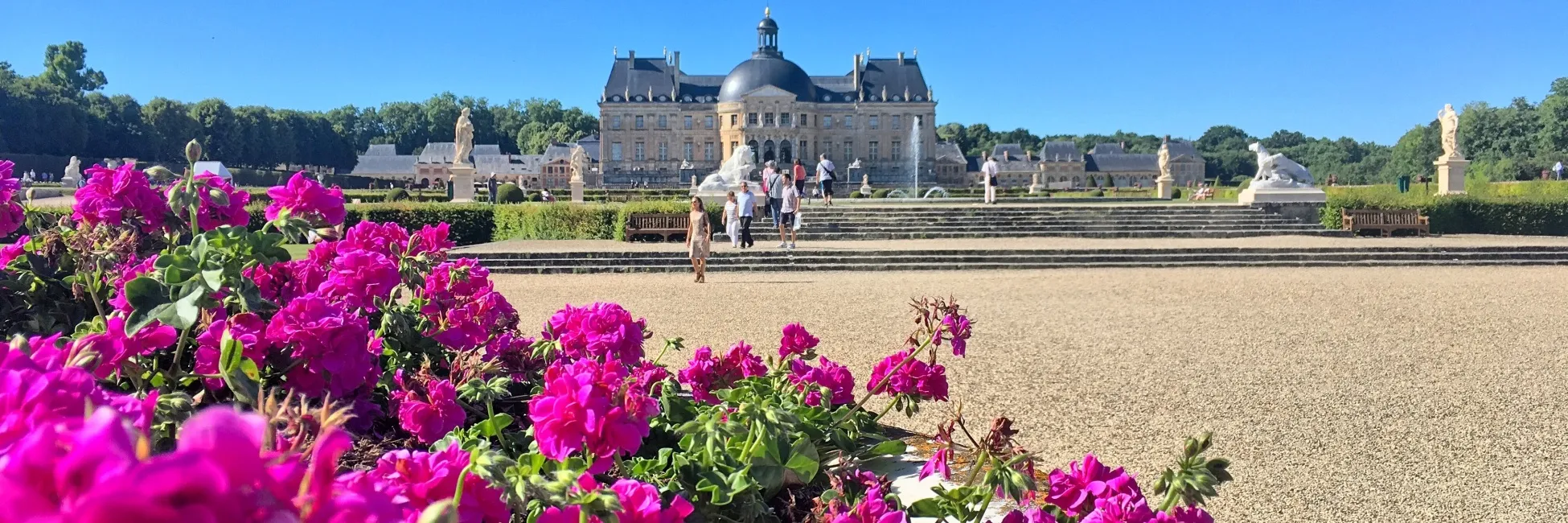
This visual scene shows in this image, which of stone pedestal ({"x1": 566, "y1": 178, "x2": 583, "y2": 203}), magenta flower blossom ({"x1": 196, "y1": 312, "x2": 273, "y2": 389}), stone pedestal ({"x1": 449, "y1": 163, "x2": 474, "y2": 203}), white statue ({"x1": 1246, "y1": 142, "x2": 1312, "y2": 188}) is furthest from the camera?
stone pedestal ({"x1": 566, "y1": 178, "x2": 583, "y2": 203})

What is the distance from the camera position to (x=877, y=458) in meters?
2.46

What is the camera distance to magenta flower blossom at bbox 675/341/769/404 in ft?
8.20

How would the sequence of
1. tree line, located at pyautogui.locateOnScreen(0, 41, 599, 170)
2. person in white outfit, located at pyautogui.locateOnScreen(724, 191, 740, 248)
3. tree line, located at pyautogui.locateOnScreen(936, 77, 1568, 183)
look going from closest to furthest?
person in white outfit, located at pyautogui.locateOnScreen(724, 191, 740, 248) < tree line, located at pyautogui.locateOnScreen(936, 77, 1568, 183) < tree line, located at pyautogui.locateOnScreen(0, 41, 599, 170)

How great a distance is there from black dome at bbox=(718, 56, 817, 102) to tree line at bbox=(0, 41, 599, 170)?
21320 millimetres

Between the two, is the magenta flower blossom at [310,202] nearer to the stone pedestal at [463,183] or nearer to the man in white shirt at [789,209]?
the man in white shirt at [789,209]

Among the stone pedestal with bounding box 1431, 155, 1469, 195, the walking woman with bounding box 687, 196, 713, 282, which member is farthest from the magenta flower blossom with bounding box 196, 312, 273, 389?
the stone pedestal with bounding box 1431, 155, 1469, 195

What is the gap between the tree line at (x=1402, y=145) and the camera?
47031mm

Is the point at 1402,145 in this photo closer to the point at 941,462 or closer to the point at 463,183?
the point at 463,183

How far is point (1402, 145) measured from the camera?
68.0m

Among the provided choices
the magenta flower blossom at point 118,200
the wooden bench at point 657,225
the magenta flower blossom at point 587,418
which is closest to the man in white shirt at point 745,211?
the wooden bench at point 657,225

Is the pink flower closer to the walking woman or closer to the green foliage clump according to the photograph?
the walking woman

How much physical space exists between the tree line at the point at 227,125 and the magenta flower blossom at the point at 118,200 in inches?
2360

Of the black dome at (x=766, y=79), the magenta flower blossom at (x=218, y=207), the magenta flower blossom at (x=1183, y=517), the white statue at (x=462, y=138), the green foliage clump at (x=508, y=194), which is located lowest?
the magenta flower blossom at (x=1183, y=517)

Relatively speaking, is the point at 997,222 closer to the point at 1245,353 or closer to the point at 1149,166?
the point at 1245,353
